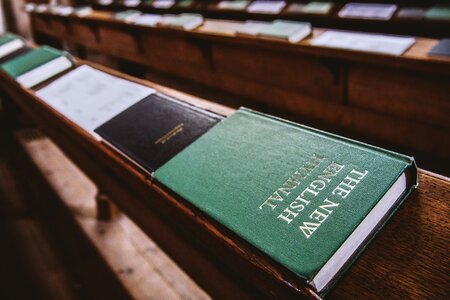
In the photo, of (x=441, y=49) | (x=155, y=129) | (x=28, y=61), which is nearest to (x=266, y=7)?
(x=441, y=49)

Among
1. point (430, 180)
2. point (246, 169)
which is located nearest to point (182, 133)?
point (246, 169)

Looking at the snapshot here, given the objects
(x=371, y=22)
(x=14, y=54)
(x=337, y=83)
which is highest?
(x=14, y=54)

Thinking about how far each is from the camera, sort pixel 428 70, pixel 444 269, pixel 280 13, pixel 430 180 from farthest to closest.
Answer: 1. pixel 280 13
2. pixel 428 70
3. pixel 430 180
4. pixel 444 269

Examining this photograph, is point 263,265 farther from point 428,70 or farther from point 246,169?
point 428,70

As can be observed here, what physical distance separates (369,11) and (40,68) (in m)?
2.27

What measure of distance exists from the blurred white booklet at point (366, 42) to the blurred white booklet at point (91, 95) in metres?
1.07

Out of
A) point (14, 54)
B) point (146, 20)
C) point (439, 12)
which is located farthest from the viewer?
point (146, 20)

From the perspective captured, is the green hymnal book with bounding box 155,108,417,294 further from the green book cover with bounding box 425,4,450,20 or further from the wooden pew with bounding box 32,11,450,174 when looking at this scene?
the green book cover with bounding box 425,4,450,20

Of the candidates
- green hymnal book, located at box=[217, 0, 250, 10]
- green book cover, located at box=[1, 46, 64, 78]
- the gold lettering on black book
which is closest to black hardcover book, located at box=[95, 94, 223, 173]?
the gold lettering on black book

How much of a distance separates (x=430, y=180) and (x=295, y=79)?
1850mm

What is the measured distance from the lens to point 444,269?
0.52 meters

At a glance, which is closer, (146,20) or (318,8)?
(318,8)

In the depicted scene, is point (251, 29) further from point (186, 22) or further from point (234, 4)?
point (234, 4)

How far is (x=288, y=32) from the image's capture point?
2080mm
